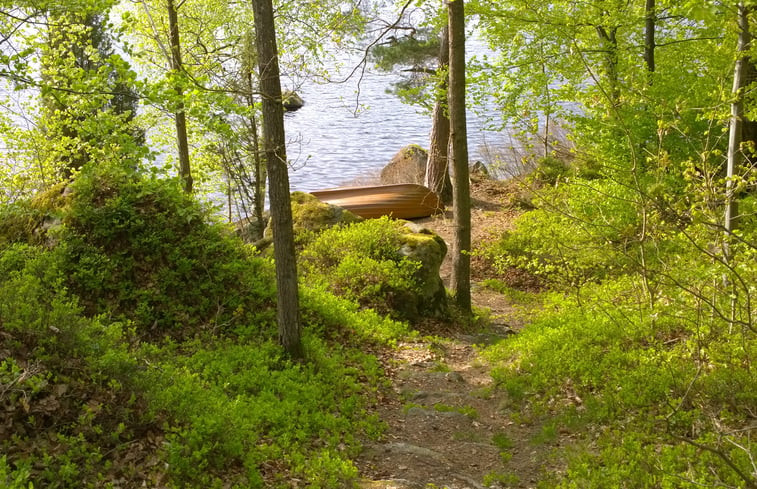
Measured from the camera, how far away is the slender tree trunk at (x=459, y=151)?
961cm

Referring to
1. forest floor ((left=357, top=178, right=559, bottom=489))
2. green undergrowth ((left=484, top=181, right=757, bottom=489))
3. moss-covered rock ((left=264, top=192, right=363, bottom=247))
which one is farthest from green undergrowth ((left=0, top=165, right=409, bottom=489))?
moss-covered rock ((left=264, top=192, right=363, bottom=247))

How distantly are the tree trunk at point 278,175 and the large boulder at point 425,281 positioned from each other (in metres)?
3.31

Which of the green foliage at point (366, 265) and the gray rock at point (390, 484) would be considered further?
the green foliage at point (366, 265)

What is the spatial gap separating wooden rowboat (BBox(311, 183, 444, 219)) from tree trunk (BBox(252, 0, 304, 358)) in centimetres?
1006

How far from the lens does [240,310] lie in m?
7.98

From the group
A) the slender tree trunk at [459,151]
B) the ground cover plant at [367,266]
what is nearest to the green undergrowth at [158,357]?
the ground cover plant at [367,266]

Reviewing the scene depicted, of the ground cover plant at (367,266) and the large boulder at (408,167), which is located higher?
the large boulder at (408,167)

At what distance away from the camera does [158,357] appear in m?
6.57

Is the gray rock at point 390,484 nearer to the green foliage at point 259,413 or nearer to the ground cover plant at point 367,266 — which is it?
the green foliage at point 259,413

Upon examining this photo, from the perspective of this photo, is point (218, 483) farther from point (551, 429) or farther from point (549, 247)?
point (549, 247)

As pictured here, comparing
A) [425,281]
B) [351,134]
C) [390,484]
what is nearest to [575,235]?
[425,281]

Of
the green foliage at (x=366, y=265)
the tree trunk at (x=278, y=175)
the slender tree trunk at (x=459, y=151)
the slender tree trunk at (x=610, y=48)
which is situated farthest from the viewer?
→ the slender tree trunk at (x=610, y=48)

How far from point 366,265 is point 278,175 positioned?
3936 mm

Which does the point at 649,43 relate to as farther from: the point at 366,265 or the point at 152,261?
the point at 152,261
